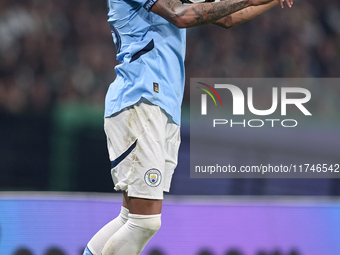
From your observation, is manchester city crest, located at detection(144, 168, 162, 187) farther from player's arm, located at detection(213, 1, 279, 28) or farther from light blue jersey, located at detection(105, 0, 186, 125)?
player's arm, located at detection(213, 1, 279, 28)

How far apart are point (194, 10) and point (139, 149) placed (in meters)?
0.55

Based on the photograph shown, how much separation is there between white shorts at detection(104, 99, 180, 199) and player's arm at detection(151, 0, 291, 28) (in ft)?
1.10

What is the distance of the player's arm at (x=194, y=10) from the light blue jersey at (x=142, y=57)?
11cm

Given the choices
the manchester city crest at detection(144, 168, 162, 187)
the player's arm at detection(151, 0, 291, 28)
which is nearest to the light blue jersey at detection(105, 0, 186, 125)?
the player's arm at detection(151, 0, 291, 28)

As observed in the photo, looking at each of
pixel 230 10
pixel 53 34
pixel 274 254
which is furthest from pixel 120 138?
pixel 53 34

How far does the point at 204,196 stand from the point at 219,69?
3.13 feet

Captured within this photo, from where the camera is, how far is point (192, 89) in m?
3.43

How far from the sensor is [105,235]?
203 centimetres

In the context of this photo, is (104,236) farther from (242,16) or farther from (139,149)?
(242,16)

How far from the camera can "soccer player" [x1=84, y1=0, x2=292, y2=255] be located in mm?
1771

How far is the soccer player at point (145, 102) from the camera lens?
1.77 metres

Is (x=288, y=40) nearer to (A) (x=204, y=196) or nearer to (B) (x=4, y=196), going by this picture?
(A) (x=204, y=196)

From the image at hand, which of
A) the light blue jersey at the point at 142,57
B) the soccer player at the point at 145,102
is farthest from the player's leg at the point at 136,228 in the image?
the light blue jersey at the point at 142,57

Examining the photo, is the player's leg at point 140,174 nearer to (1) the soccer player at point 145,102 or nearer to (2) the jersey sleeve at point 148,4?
(1) the soccer player at point 145,102
